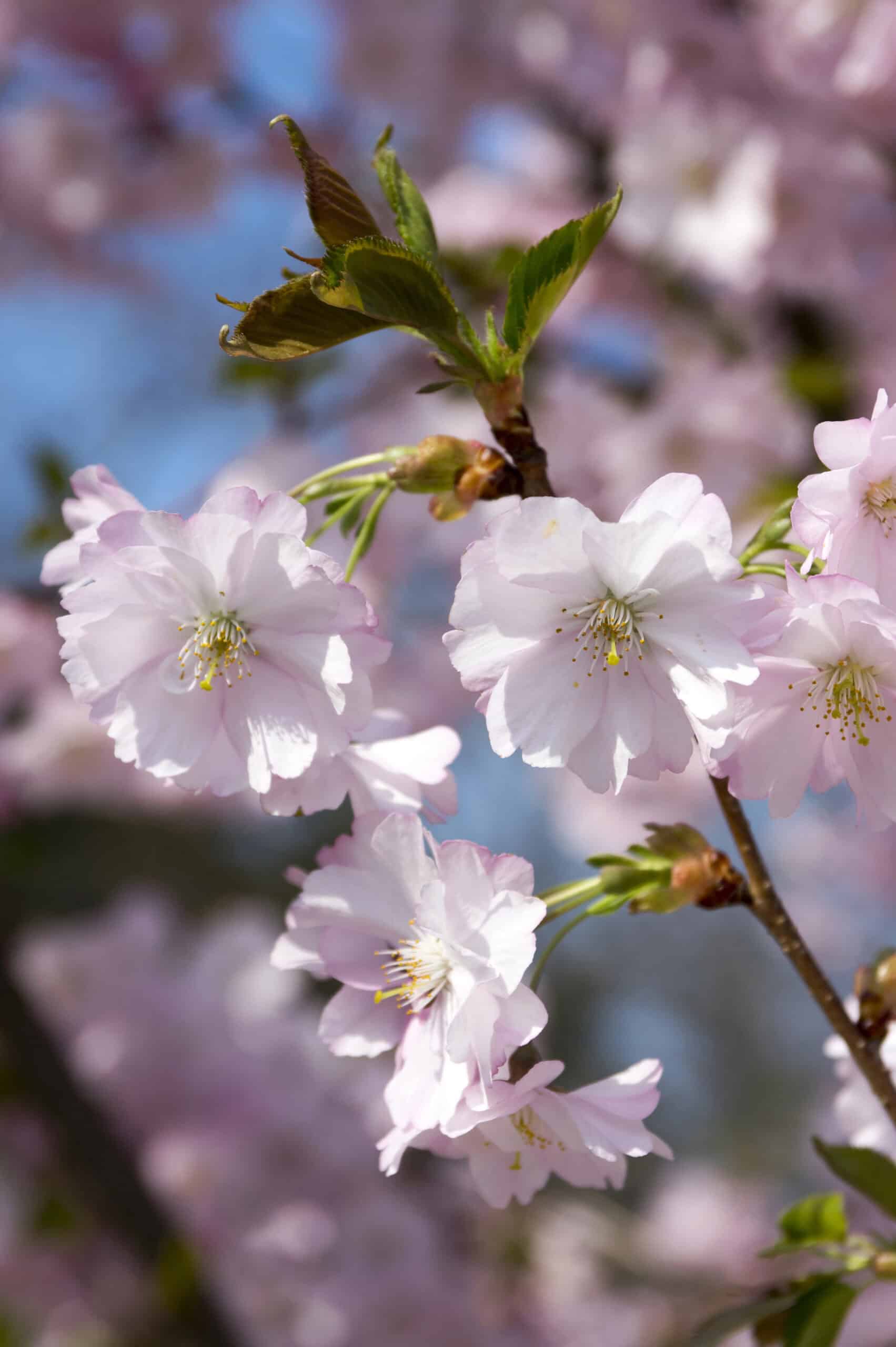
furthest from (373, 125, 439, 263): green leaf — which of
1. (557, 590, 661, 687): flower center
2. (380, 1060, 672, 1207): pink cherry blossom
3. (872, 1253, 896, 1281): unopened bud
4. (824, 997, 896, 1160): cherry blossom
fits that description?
(872, 1253, 896, 1281): unopened bud

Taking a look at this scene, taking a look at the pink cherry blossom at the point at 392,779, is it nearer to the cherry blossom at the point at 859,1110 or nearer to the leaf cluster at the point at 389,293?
the leaf cluster at the point at 389,293

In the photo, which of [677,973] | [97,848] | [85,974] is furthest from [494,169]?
[677,973]

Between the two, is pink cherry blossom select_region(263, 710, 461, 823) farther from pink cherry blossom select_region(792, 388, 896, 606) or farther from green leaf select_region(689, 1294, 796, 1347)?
green leaf select_region(689, 1294, 796, 1347)

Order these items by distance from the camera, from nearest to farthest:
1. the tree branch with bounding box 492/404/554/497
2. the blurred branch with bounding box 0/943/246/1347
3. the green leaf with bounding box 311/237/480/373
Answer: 1. the green leaf with bounding box 311/237/480/373
2. the tree branch with bounding box 492/404/554/497
3. the blurred branch with bounding box 0/943/246/1347

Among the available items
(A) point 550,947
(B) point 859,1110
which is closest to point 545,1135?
(A) point 550,947

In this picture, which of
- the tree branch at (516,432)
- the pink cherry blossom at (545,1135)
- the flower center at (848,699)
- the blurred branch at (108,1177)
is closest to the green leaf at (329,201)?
the tree branch at (516,432)
